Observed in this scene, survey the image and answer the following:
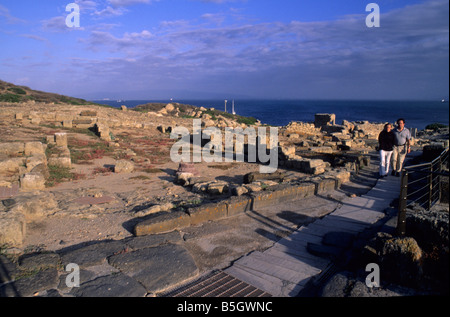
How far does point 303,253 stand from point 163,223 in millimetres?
2466

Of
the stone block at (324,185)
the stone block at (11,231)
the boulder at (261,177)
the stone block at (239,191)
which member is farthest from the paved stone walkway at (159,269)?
the boulder at (261,177)

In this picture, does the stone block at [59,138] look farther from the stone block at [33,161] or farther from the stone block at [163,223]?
the stone block at [163,223]

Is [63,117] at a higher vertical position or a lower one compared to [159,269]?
higher

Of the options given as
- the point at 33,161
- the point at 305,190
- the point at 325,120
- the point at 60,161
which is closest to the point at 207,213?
the point at 305,190

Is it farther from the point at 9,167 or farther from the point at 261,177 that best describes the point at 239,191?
the point at 9,167

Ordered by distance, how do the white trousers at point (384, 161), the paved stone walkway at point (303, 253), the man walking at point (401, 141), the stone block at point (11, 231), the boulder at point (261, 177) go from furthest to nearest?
the boulder at point (261, 177)
the white trousers at point (384, 161)
the man walking at point (401, 141)
the stone block at point (11, 231)
the paved stone walkway at point (303, 253)

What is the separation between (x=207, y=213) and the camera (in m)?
6.02

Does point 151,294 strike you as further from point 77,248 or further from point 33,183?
point 33,183

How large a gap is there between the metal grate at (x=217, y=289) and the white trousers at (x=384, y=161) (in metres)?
7.42

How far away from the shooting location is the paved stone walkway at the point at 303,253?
390 centimetres

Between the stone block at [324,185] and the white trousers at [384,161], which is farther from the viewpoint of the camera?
the white trousers at [384,161]

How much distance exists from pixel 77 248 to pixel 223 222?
2.61m

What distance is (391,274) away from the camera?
3.55 meters
